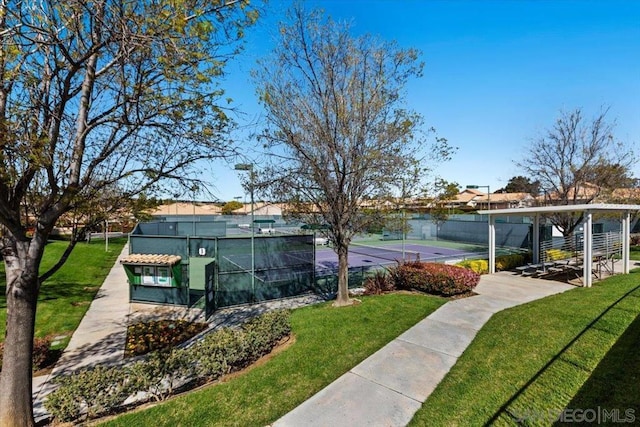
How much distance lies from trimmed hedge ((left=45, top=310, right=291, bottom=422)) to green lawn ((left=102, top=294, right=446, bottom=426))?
302 millimetres

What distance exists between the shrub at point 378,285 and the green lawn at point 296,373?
7.61 ft

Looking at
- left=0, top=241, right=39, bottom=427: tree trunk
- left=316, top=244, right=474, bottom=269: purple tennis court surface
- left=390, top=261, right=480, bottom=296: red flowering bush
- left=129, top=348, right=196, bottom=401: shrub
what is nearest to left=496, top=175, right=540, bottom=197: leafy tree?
→ left=316, top=244, right=474, bottom=269: purple tennis court surface

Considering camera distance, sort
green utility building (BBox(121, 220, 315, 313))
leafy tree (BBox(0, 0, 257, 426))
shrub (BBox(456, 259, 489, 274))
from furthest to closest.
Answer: shrub (BBox(456, 259, 489, 274)), green utility building (BBox(121, 220, 315, 313)), leafy tree (BBox(0, 0, 257, 426))

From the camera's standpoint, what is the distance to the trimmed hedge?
156 inches

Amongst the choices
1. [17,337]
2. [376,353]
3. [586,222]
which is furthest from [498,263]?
[17,337]

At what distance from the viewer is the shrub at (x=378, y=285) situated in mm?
10470

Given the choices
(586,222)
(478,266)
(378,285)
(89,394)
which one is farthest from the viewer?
(478,266)

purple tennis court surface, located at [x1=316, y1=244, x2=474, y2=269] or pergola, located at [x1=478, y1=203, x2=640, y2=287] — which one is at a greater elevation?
pergola, located at [x1=478, y1=203, x2=640, y2=287]

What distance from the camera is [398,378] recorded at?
4.55 m

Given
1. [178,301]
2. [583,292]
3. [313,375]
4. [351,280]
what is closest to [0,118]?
[313,375]

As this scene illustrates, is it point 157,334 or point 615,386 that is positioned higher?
point 615,386

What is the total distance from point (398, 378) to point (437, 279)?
545 cm

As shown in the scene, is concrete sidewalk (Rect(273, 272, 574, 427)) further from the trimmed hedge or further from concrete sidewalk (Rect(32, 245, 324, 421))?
concrete sidewalk (Rect(32, 245, 324, 421))

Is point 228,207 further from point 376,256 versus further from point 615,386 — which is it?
point 615,386
